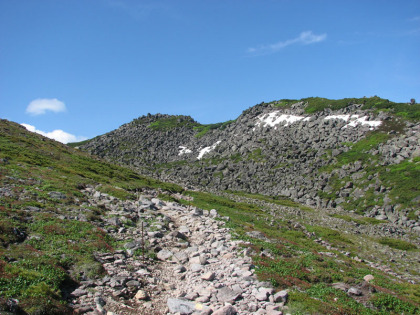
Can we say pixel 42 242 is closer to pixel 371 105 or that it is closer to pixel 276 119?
pixel 371 105

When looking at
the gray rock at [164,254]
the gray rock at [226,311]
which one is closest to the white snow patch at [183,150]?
the gray rock at [164,254]

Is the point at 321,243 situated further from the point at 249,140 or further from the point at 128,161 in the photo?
the point at 128,161

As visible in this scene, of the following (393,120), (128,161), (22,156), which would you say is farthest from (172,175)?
(393,120)

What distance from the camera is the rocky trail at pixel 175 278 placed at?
1327 cm

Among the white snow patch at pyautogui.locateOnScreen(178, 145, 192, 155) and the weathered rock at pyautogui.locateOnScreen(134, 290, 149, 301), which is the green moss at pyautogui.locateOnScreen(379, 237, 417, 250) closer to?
the weathered rock at pyautogui.locateOnScreen(134, 290, 149, 301)

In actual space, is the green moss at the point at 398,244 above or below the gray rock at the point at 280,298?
below

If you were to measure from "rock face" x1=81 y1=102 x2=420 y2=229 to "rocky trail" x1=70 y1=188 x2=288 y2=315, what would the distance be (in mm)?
46223

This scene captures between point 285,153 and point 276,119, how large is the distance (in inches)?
1097

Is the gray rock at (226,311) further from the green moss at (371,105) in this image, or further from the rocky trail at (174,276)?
the green moss at (371,105)

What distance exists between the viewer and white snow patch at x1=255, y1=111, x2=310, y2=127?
113m

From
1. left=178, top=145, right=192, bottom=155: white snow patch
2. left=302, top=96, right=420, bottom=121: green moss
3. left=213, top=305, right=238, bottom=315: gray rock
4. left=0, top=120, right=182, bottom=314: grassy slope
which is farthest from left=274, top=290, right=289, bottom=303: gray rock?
left=178, top=145, right=192, bottom=155: white snow patch

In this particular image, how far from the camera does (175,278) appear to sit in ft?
55.7

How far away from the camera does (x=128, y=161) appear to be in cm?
13338

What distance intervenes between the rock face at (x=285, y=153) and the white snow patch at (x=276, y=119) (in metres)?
0.45
